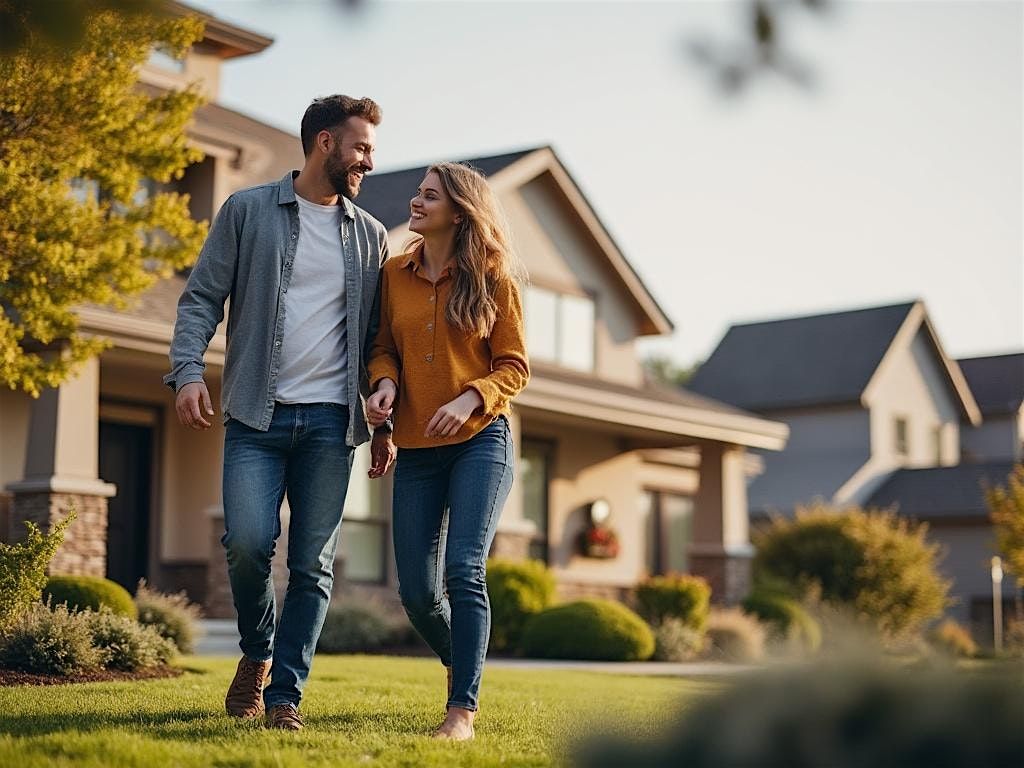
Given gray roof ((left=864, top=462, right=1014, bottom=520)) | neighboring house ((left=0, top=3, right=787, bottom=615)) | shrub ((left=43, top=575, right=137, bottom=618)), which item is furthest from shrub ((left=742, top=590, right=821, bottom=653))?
gray roof ((left=864, top=462, right=1014, bottom=520))

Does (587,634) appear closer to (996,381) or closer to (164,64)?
(164,64)

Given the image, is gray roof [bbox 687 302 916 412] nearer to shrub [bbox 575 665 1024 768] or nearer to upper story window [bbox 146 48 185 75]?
upper story window [bbox 146 48 185 75]

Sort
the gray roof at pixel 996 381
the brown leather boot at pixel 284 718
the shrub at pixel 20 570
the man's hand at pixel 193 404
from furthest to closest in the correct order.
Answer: the gray roof at pixel 996 381
the shrub at pixel 20 570
the man's hand at pixel 193 404
the brown leather boot at pixel 284 718

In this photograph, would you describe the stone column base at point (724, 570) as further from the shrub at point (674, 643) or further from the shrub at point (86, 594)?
the shrub at point (86, 594)

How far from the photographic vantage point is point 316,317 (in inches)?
227

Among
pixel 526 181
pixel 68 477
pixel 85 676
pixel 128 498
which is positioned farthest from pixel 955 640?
pixel 85 676

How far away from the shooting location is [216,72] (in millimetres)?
19016

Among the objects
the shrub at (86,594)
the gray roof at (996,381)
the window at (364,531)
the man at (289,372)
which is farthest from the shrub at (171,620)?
the gray roof at (996,381)

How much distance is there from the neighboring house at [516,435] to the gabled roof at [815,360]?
9.24 metres

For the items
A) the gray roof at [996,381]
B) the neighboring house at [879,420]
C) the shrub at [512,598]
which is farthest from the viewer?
the gray roof at [996,381]

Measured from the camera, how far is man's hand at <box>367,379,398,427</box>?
18.1 feet

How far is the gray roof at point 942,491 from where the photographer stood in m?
31.0

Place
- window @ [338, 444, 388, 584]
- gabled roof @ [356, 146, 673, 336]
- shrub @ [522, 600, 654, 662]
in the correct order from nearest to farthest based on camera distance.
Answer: shrub @ [522, 600, 654, 662]
window @ [338, 444, 388, 584]
gabled roof @ [356, 146, 673, 336]

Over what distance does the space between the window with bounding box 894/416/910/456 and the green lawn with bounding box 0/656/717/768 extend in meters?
27.2
